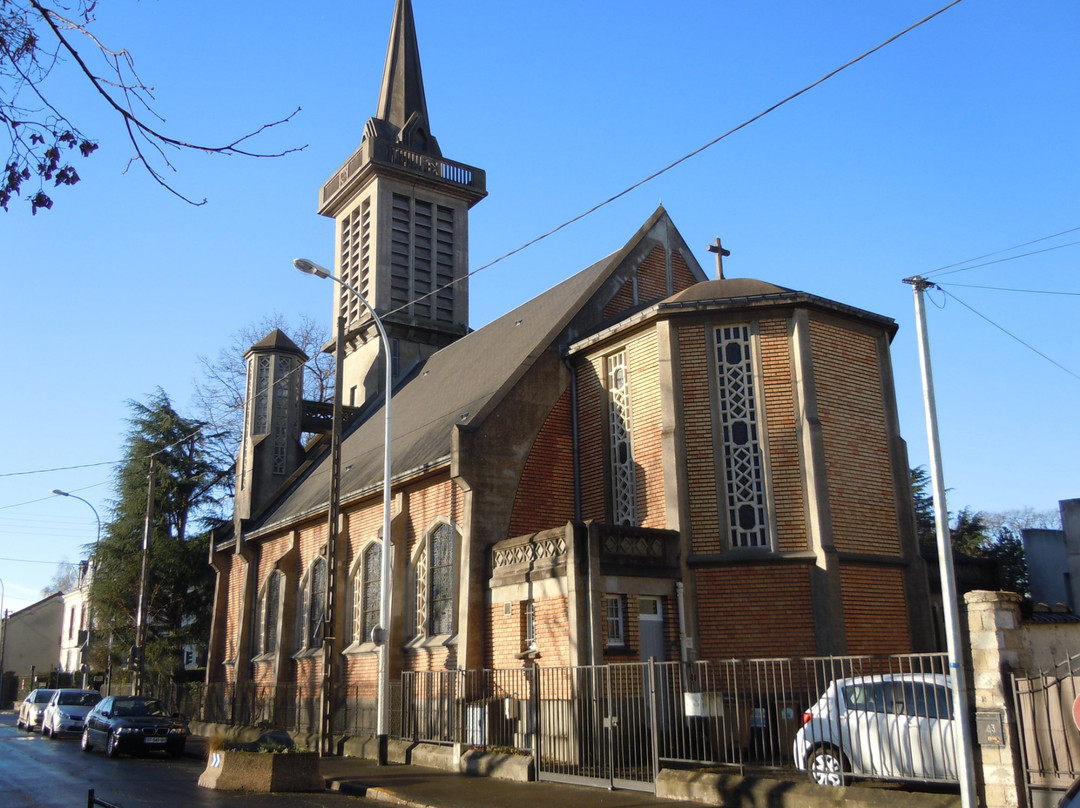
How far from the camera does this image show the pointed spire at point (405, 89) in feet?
132

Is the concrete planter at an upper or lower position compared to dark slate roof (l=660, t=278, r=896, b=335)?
lower

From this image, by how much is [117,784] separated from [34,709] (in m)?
21.8

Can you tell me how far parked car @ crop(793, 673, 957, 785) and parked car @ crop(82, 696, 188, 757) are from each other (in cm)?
1482

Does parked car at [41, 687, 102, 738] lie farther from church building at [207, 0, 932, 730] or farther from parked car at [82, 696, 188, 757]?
parked car at [82, 696, 188, 757]

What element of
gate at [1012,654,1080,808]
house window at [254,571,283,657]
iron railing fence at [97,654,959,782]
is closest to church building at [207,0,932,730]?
iron railing fence at [97,654,959,782]

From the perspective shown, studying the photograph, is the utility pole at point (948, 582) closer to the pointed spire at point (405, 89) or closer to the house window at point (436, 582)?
the house window at point (436, 582)

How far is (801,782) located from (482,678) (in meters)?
8.04

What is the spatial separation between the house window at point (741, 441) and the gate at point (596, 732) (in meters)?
4.05

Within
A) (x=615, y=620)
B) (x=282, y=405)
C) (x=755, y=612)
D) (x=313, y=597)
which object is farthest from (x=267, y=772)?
(x=282, y=405)

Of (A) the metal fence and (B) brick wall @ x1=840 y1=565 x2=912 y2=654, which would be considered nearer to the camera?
(A) the metal fence

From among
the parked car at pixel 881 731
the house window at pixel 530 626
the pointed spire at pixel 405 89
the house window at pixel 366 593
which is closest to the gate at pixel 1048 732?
the parked car at pixel 881 731

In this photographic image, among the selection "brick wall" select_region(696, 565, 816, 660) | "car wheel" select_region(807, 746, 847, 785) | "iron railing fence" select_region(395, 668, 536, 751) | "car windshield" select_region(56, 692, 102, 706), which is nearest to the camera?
"car wheel" select_region(807, 746, 847, 785)

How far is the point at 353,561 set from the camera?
25984mm

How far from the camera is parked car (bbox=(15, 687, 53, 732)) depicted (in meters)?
33.1
